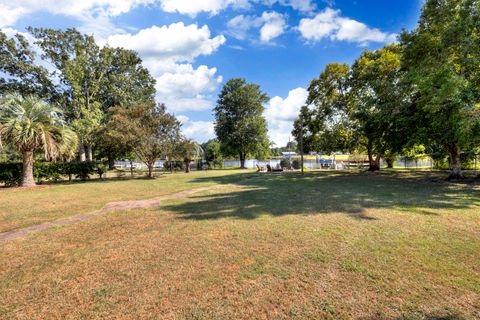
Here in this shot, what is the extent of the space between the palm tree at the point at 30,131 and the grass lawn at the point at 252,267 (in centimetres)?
885

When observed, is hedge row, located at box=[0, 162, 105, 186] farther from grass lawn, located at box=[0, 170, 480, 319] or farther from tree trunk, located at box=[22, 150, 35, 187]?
grass lawn, located at box=[0, 170, 480, 319]

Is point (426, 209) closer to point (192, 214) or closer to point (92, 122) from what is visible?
point (192, 214)

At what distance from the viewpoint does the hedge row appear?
14203mm

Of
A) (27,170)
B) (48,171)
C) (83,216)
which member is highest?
(27,170)

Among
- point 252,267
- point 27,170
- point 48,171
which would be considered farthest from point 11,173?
point 252,267

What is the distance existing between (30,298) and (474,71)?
711 inches

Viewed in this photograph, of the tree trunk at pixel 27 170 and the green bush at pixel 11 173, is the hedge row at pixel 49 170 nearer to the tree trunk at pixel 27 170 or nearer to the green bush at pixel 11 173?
the green bush at pixel 11 173

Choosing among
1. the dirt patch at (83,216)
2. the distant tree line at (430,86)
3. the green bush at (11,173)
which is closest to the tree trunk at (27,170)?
the green bush at (11,173)

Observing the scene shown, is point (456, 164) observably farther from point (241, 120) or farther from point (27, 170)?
point (241, 120)

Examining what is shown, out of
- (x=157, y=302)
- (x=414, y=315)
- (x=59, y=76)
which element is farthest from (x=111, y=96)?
(x=414, y=315)

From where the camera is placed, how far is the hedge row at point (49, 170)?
14203 millimetres

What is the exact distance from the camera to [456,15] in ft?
37.7

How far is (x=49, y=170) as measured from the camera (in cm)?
1622

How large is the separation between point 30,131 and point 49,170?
4.58 m
